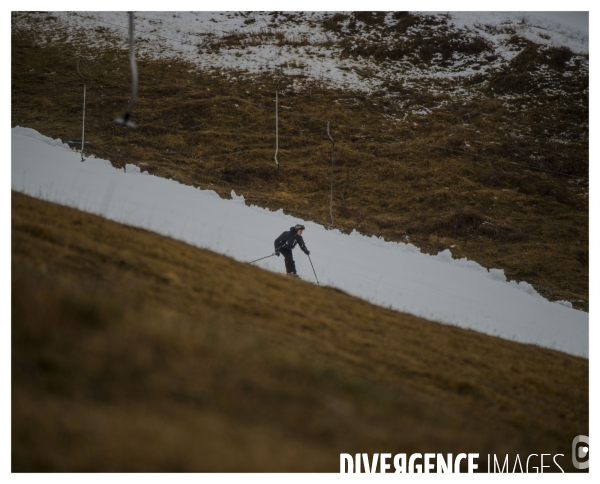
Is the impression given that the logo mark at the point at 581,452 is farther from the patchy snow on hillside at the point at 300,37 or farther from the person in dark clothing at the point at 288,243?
the patchy snow on hillside at the point at 300,37

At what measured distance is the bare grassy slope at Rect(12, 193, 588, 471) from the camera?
3.60m

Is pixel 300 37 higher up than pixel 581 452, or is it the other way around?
pixel 300 37

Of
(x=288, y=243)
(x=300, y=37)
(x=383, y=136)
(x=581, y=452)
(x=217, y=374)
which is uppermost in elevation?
(x=300, y=37)

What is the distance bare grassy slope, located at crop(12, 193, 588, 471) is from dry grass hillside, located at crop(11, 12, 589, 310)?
14.7 meters

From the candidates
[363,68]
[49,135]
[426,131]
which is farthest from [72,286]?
[363,68]

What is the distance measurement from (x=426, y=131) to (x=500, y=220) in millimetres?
12006

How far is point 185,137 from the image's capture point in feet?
111

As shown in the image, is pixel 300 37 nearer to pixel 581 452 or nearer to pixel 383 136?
pixel 383 136

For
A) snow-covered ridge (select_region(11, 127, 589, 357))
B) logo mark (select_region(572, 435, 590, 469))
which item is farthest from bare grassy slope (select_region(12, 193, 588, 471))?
snow-covered ridge (select_region(11, 127, 589, 357))

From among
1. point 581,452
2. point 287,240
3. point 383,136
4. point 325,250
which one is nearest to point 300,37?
point 383,136

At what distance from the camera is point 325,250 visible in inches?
838

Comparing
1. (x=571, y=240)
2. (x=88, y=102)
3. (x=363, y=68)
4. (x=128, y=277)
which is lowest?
(x=571, y=240)

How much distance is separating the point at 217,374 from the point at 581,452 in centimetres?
540

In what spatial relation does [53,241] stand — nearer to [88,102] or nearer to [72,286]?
[72,286]
